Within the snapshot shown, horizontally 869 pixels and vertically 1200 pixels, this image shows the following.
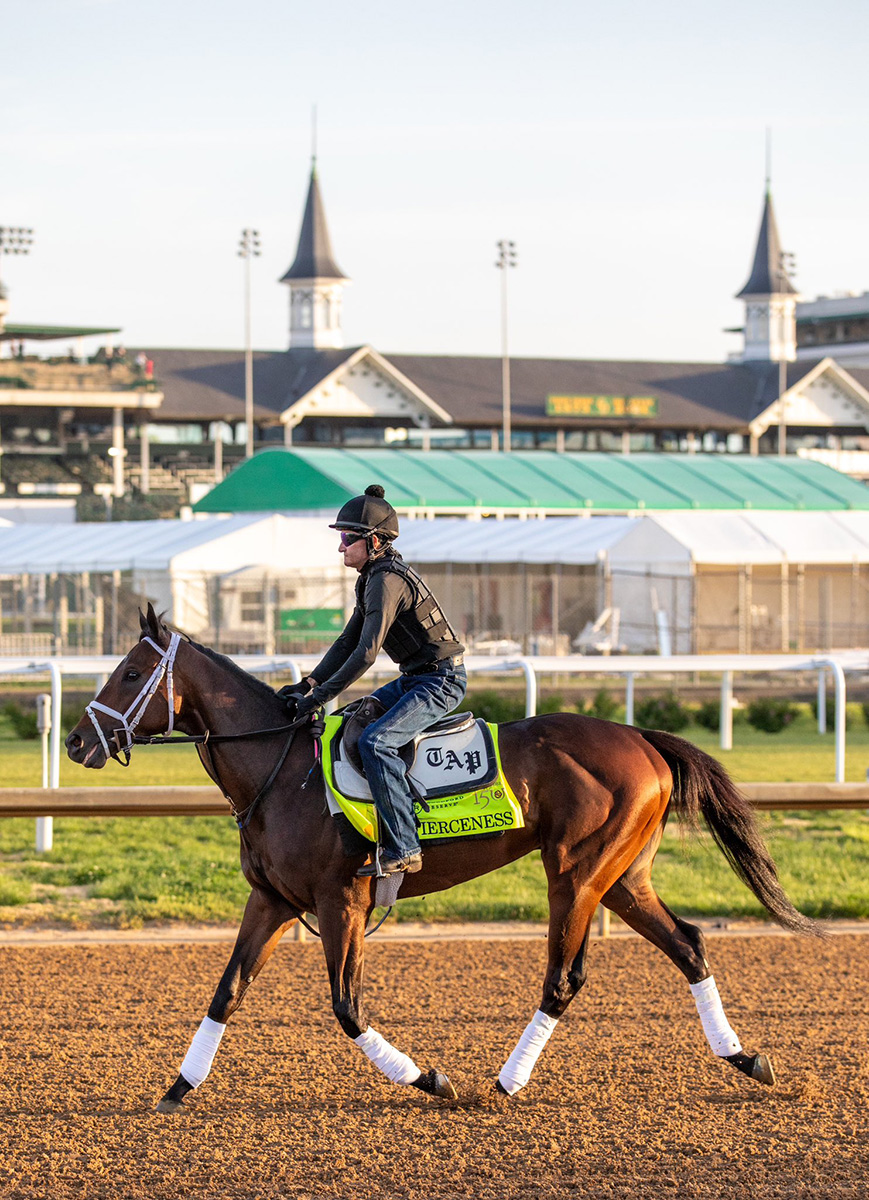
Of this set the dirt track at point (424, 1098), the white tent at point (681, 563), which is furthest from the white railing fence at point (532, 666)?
the white tent at point (681, 563)

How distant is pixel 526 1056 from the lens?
5.46 meters

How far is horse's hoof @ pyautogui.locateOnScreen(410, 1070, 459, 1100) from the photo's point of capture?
5359mm

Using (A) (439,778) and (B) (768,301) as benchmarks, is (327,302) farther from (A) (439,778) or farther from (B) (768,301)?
(A) (439,778)

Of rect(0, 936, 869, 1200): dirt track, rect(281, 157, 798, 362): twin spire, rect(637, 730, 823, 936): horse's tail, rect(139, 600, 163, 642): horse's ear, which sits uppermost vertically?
rect(281, 157, 798, 362): twin spire

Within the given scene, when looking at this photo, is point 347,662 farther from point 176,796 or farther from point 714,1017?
point 176,796

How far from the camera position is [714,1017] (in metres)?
5.64

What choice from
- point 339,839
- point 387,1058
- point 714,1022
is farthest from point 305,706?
point 714,1022

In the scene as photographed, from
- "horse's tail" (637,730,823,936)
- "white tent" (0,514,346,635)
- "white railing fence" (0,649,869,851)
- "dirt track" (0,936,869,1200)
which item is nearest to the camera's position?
"dirt track" (0,936,869,1200)

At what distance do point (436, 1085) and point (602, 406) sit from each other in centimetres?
6118

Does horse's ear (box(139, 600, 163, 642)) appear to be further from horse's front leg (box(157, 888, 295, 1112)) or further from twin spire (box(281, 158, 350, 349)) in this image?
twin spire (box(281, 158, 350, 349))

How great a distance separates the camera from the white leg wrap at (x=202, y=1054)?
17.6ft

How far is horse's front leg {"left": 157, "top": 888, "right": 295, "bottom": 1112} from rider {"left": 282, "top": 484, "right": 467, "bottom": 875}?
1.30ft

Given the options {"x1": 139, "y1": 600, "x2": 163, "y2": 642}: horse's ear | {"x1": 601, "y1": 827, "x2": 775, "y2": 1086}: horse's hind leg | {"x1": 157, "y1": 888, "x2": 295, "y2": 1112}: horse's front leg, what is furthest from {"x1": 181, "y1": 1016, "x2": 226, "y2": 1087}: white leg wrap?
{"x1": 601, "y1": 827, "x2": 775, "y2": 1086}: horse's hind leg

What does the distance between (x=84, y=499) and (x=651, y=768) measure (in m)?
45.7
